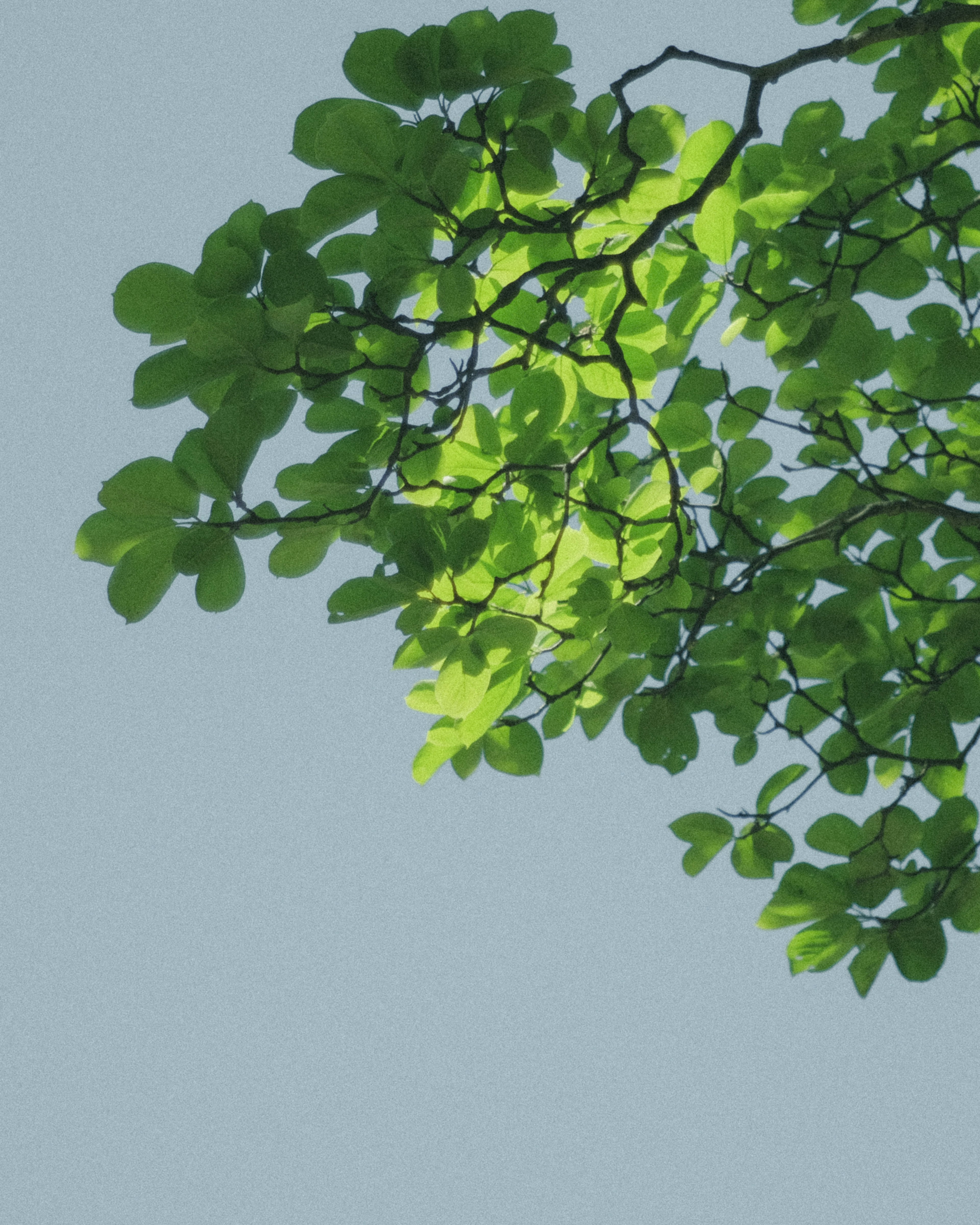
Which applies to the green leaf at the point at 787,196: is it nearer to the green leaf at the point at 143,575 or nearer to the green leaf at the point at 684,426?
the green leaf at the point at 684,426

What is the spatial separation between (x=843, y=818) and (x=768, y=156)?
4.11 ft

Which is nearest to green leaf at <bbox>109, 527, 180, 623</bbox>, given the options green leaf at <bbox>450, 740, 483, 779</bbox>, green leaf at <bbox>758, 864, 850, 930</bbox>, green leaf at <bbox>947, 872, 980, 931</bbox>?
green leaf at <bbox>450, 740, 483, 779</bbox>

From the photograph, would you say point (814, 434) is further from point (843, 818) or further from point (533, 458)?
point (843, 818)

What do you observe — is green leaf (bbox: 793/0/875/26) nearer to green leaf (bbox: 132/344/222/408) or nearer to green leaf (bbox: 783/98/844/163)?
green leaf (bbox: 783/98/844/163)

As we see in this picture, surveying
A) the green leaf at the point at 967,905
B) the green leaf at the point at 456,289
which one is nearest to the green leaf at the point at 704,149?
the green leaf at the point at 456,289

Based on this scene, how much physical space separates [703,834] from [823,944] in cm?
30

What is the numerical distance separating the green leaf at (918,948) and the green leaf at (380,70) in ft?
5.37

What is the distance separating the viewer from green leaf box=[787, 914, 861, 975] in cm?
192

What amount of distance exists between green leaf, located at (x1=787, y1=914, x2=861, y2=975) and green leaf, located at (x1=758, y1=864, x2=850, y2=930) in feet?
0.07

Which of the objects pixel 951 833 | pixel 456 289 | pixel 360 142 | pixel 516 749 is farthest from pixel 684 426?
pixel 951 833

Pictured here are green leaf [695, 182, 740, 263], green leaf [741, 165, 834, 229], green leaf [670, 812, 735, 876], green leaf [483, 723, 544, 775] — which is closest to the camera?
green leaf [741, 165, 834, 229]

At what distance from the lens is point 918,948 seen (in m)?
1.90

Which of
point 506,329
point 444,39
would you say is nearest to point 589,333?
point 506,329

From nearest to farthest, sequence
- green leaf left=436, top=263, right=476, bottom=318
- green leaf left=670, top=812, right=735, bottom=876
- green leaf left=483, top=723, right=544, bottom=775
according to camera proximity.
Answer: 1. green leaf left=436, top=263, right=476, bottom=318
2. green leaf left=483, top=723, right=544, bottom=775
3. green leaf left=670, top=812, right=735, bottom=876
